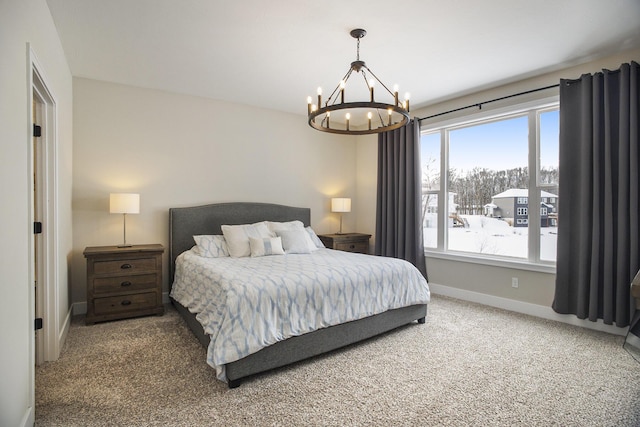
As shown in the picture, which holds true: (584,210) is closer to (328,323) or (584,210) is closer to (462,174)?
(462,174)

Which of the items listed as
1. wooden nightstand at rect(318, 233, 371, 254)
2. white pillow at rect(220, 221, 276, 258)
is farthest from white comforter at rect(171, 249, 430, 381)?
wooden nightstand at rect(318, 233, 371, 254)

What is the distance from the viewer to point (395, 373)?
2463 millimetres

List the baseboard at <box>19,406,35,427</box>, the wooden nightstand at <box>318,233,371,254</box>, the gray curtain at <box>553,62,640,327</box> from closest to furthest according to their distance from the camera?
the baseboard at <box>19,406,35,427</box> → the gray curtain at <box>553,62,640,327</box> → the wooden nightstand at <box>318,233,371,254</box>

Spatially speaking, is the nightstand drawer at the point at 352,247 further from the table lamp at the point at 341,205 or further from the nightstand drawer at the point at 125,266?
the nightstand drawer at the point at 125,266

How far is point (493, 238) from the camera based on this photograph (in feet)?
14.2

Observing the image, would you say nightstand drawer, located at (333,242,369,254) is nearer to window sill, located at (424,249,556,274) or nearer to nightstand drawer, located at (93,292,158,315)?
window sill, located at (424,249,556,274)

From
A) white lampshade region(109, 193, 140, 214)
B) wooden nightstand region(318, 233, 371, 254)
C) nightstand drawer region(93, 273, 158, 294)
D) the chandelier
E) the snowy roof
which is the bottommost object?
nightstand drawer region(93, 273, 158, 294)

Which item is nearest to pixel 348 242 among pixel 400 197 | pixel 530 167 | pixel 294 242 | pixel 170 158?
pixel 400 197

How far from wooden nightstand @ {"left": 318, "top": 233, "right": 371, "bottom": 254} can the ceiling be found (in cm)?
222

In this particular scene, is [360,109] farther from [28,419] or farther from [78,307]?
[28,419]

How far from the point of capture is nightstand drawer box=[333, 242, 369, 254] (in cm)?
516

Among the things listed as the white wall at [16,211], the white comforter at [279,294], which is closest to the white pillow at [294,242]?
the white comforter at [279,294]

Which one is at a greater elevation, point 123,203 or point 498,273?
point 123,203

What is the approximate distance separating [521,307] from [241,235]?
3.31m
